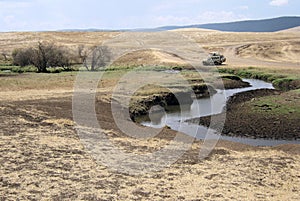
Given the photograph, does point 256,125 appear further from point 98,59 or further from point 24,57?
point 24,57

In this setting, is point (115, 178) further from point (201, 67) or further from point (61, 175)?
point (201, 67)

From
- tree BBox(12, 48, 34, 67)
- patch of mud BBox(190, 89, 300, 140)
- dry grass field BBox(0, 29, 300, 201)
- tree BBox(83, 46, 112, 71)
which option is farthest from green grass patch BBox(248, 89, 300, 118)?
tree BBox(12, 48, 34, 67)

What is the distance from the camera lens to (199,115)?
25.9 m

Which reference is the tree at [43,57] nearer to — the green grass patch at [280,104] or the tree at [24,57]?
the tree at [24,57]

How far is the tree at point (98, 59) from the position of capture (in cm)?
4212

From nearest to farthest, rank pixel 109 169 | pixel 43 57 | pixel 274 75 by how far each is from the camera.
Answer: pixel 109 169, pixel 274 75, pixel 43 57

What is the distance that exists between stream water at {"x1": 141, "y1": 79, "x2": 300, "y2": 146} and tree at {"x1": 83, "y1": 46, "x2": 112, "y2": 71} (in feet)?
45.7

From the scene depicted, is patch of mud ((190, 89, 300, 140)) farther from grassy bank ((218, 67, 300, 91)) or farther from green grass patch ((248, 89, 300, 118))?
grassy bank ((218, 67, 300, 91))

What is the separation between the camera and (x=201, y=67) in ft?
153

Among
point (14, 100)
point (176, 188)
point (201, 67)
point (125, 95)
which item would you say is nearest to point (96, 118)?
point (14, 100)

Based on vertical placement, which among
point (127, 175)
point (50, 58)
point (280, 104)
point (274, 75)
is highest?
point (50, 58)

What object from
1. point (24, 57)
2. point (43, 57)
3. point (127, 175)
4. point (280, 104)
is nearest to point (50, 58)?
point (43, 57)

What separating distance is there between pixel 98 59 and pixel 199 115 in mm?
Result: 19458

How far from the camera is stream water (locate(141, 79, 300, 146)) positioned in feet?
64.6
